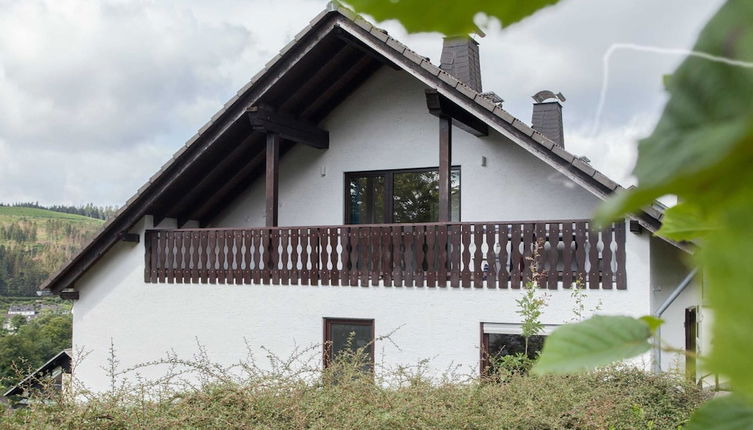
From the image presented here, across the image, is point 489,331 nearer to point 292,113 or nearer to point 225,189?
point 292,113

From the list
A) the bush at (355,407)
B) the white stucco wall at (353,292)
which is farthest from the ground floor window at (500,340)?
the bush at (355,407)

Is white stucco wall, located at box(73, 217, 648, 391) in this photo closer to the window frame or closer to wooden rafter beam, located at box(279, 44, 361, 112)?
the window frame

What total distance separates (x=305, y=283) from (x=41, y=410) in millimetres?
5254

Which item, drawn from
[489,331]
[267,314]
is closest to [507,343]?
[489,331]

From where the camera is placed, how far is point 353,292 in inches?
385

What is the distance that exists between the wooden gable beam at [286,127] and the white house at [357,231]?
3cm

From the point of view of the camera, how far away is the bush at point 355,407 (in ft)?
16.3

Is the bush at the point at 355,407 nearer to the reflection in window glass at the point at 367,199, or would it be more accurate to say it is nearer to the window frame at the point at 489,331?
the window frame at the point at 489,331

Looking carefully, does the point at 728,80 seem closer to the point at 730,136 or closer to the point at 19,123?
the point at 730,136

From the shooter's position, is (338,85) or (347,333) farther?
(338,85)

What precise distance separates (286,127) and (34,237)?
74.8 m

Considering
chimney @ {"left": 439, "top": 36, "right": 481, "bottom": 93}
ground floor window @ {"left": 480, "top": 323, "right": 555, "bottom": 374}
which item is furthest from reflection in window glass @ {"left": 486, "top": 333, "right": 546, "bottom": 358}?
chimney @ {"left": 439, "top": 36, "right": 481, "bottom": 93}

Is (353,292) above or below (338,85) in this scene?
below

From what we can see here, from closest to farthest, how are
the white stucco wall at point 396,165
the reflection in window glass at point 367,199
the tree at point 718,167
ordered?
the tree at point 718,167, the white stucco wall at point 396,165, the reflection in window glass at point 367,199
